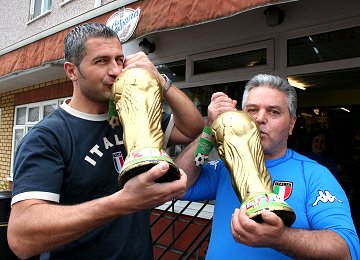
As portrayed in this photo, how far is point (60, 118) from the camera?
130 centimetres

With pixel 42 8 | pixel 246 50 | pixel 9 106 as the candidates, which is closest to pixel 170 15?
pixel 246 50

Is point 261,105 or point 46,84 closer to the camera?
point 261,105

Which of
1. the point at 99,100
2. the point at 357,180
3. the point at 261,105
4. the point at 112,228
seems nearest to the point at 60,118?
the point at 99,100

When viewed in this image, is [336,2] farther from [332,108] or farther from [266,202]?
[332,108]

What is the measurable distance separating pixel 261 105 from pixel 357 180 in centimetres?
423

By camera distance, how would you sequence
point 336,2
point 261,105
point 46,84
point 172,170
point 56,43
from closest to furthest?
point 172,170
point 261,105
point 336,2
point 56,43
point 46,84

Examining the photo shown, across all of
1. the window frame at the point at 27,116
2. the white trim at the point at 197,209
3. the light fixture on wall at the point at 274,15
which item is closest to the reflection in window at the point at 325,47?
the light fixture on wall at the point at 274,15

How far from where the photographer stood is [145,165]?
852mm

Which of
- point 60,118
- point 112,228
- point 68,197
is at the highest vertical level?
point 60,118

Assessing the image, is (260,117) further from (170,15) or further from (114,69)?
(170,15)

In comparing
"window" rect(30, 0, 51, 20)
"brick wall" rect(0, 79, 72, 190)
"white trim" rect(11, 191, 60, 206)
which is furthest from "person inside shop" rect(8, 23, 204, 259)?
"window" rect(30, 0, 51, 20)

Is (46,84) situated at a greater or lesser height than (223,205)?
greater

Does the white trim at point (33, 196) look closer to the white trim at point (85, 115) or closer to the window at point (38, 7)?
the white trim at point (85, 115)

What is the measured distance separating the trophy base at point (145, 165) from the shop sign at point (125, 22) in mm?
2041
